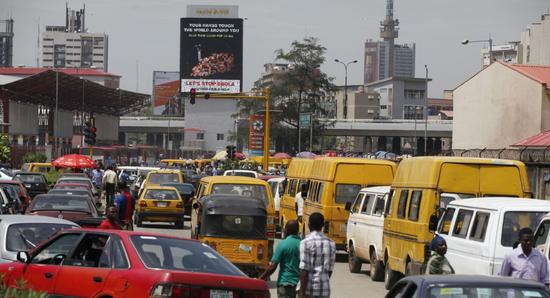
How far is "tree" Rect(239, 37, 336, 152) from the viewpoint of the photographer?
103m

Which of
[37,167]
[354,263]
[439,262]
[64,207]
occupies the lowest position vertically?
[354,263]

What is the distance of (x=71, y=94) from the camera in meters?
95.4

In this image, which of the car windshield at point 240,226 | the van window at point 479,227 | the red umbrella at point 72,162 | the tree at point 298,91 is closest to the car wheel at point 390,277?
the car windshield at point 240,226

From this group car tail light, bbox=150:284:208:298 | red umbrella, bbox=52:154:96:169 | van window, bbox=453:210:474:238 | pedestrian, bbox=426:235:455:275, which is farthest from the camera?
red umbrella, bbox=52:154:96:169

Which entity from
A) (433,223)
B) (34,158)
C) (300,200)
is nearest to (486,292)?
(433,223)

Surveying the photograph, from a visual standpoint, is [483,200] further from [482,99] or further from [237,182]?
[482,99]

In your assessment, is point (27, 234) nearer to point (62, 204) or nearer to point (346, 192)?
point (62, 204)

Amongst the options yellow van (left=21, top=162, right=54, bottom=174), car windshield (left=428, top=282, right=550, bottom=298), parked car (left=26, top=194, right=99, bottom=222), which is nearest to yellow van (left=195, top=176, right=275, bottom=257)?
parked car (left=26, top=194, right=99, bottom=222)

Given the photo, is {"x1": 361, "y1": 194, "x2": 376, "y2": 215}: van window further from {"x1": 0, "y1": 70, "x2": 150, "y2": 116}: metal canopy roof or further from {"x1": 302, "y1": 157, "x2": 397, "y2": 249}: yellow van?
{"x1": 0, "y1": 70, "x2": 150, "y2": 116}: metal canopy roof

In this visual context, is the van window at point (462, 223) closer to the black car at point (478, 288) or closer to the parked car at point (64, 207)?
the black car at point (478, 288)

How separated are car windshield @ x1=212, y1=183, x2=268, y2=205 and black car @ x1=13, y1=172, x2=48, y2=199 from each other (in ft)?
66.7

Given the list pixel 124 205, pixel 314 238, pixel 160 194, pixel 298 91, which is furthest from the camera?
pixel 298 91

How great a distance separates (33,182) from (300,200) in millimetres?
17777

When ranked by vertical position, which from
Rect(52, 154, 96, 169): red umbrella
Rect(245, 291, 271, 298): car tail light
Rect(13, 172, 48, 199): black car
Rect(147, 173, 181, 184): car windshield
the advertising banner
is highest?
the advertising banner
